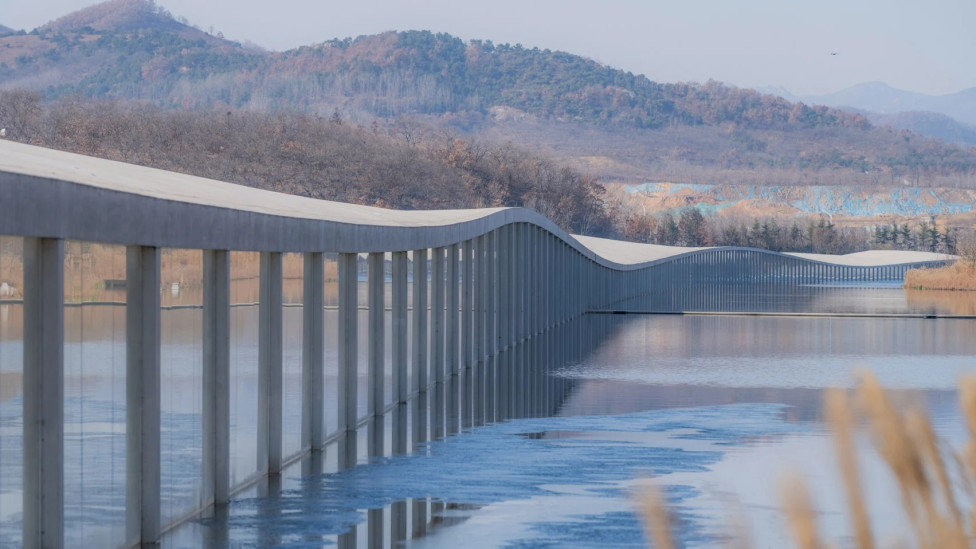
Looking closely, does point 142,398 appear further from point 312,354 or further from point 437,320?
point 437,320

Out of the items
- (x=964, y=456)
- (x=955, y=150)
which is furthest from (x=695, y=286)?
(x=955, y=150)

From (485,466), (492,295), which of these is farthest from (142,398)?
(492,295)

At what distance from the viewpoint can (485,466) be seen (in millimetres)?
10656

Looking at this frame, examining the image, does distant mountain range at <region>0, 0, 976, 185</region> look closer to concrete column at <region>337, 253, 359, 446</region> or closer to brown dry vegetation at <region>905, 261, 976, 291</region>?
brown dry vegetation at <region>905, 261, 976, 291</region>

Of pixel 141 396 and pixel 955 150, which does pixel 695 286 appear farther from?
pixel 955 150

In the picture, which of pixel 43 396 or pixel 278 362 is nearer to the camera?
pixel 43 396

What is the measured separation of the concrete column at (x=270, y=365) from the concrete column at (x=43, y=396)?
3409mm

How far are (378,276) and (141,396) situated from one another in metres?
6.27

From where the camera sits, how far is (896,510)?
8.81 metres

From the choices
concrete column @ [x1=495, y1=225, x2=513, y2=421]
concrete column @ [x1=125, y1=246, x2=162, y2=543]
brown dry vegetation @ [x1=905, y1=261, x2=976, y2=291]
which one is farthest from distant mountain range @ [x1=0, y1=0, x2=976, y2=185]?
concrete column @ [x1=125, y1=246, x2=162, y2=543]

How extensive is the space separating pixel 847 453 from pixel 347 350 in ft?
32.1

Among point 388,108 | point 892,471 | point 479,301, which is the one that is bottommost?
point 892,471

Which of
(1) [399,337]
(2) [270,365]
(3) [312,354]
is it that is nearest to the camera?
(2) [270,365]

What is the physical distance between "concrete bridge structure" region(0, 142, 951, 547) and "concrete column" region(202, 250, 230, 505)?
1 centimetres
